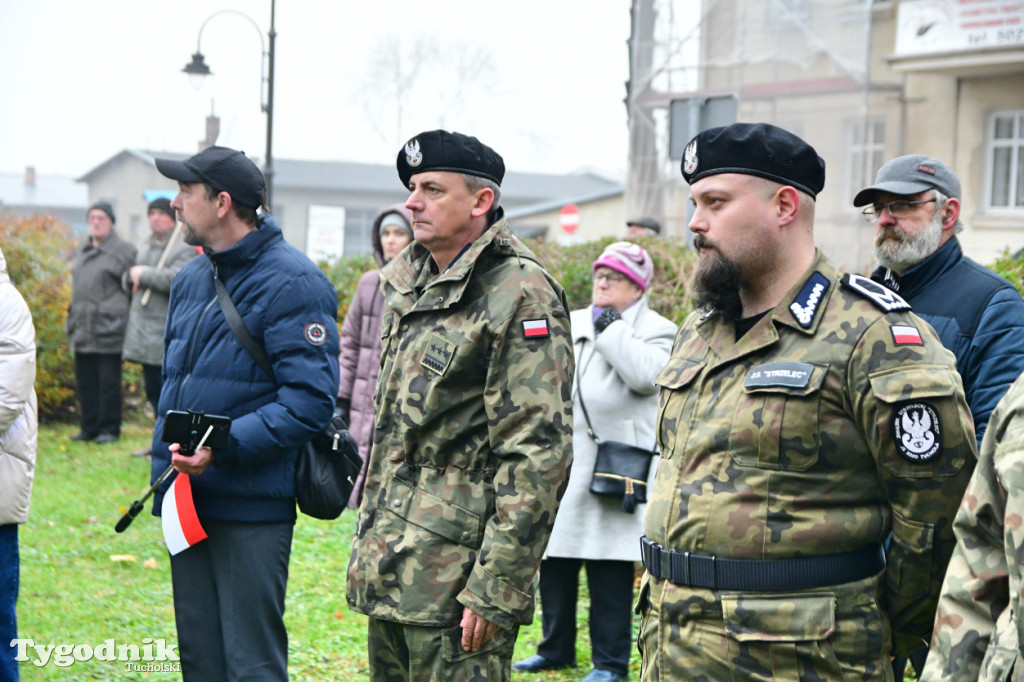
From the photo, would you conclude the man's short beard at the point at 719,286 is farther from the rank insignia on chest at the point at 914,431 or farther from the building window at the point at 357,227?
the building window at the point at 357,227

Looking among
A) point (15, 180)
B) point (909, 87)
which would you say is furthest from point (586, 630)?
point (15, 180)

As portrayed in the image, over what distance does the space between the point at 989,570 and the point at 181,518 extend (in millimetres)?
2697

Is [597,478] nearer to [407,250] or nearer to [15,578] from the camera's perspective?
[407,250]

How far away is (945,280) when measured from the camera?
12.2ft

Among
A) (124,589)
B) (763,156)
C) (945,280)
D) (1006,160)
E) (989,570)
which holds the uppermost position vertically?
(1006,160)

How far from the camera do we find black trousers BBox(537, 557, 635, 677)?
534 cm

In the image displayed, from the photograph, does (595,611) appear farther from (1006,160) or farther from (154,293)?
(1006,160)

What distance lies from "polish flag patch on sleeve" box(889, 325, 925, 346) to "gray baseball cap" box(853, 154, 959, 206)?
142 cm

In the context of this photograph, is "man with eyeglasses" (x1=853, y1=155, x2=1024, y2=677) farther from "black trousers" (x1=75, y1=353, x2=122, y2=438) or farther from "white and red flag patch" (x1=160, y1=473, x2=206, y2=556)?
"black trousers" (x1=75, y1=353, x2=122, y2=438)

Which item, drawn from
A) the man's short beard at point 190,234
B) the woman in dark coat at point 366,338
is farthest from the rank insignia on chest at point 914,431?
the woman in dark coat at point 366,338

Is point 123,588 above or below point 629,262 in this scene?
below

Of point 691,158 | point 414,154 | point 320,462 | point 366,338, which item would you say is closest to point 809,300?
point 691,158

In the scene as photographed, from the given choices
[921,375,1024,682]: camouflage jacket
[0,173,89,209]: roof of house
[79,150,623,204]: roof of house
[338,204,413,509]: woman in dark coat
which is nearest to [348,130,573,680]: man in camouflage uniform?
[921,375,1024,682]: camouflage jacket

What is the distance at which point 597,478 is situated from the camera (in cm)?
529
